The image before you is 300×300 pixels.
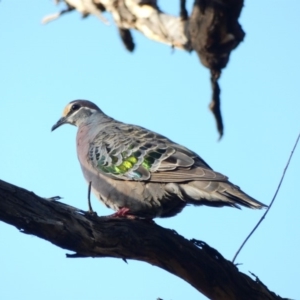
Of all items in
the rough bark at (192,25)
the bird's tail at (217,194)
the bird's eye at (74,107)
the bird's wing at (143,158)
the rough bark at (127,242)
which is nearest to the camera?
the rough bark at (192,25)

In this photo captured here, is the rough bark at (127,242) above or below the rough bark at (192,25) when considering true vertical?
above

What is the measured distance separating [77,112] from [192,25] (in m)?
6.69

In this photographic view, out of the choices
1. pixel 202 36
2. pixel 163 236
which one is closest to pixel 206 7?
pixel 202 36

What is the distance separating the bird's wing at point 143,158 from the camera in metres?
6.91

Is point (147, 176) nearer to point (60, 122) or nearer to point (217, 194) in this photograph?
point (217, 194)

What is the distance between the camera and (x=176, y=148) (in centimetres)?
739

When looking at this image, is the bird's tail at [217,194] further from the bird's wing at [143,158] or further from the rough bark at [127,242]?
the rough bark at [127,242]

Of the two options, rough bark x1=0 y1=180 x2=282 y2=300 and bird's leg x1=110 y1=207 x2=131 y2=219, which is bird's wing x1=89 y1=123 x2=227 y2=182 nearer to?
bird's leg x1=110 y1=207 x2=131 y2=219

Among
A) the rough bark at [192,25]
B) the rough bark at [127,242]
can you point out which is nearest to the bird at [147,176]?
the rough bark at [127,242]

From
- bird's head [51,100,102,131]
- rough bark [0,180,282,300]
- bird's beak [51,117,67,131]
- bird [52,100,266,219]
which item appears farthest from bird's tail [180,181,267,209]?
bird's beak [51,117,67,131]

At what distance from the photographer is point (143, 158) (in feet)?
24.0

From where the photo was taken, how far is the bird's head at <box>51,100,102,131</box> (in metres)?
9.03

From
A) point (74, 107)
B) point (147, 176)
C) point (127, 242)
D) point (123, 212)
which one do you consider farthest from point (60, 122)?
point (127, 242)

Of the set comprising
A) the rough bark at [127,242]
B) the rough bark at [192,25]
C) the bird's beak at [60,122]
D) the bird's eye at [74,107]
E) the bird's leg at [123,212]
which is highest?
the bird's eye at [74,107]
